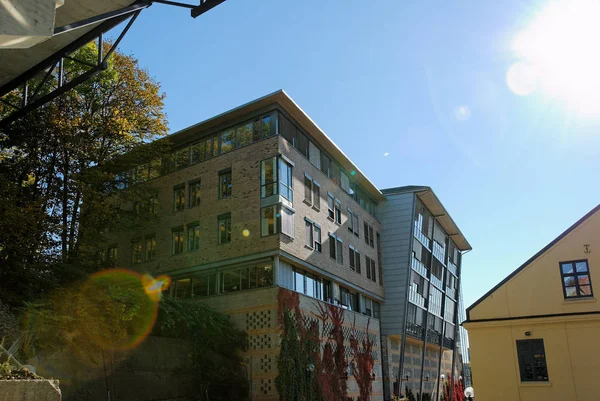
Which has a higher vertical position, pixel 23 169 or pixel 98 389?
pixel 23 169

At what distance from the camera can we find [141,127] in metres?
32.8

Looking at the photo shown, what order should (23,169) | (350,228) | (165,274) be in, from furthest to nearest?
(350,228), (165,274), (23,169)

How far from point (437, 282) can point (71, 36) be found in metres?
45.8

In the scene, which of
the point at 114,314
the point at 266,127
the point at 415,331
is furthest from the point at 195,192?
the point at 415,331

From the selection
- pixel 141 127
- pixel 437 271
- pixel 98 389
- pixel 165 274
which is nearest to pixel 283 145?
pixel 141 127

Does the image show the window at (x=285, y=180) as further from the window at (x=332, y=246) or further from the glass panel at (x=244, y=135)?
the window at (x=332, y=246)

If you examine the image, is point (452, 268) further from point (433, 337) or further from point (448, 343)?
point (433, 337)

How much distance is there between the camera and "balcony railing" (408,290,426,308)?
45.5 metres

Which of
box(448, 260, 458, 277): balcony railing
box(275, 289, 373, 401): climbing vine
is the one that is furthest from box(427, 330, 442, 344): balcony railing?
box(275, 289, 373, 401): climbing vine

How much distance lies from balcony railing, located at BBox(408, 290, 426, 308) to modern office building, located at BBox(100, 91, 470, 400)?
370 mm

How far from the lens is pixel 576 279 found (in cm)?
2386

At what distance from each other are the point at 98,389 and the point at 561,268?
1870 centimetres

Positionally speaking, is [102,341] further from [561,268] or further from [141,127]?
[561,268]

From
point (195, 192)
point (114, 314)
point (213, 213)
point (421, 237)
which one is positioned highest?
point (421, 237)
